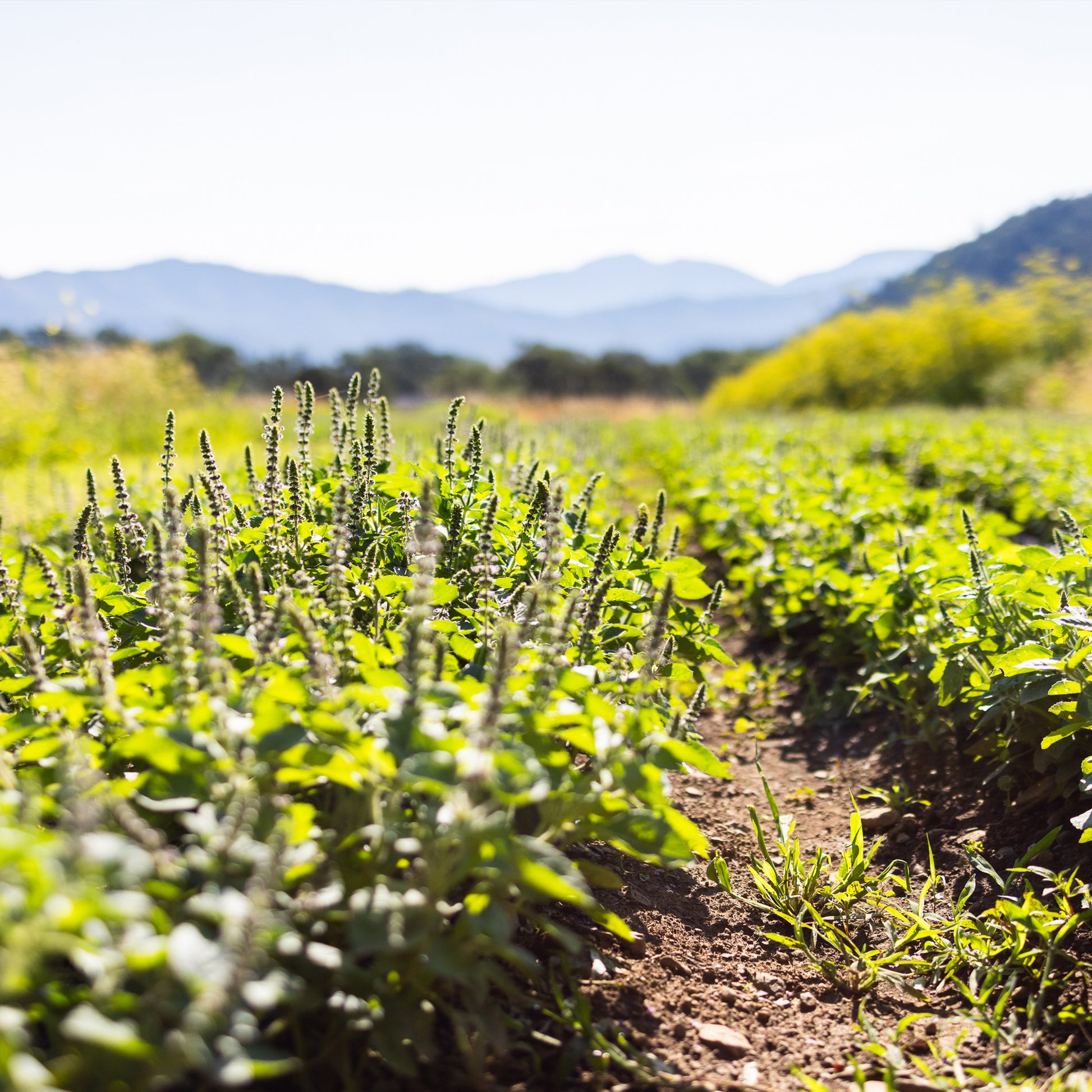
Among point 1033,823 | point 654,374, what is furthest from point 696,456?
point 654,374

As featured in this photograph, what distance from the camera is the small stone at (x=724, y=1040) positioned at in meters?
1.96

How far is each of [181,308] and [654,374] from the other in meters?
171

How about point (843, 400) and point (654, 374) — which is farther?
point (654, 374)

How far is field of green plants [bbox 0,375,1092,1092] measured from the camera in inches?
46.4

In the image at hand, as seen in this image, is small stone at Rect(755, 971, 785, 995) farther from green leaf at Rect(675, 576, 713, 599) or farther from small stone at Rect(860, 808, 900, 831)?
green leaf at Rect(675, 576, 713, 599)

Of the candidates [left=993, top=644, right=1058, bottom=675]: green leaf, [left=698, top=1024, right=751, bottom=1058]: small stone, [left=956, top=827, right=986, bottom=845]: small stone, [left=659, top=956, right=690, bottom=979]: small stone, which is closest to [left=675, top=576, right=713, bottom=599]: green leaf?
[left=993, top=644, right=1058, bottom=675]: green leaf

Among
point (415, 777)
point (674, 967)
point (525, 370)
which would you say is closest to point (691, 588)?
point (674, 967)

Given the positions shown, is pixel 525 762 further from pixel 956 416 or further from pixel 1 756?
pixel 956 416

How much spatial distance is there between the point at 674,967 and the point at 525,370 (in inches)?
1764

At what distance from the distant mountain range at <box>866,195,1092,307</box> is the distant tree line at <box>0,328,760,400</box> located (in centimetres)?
1257

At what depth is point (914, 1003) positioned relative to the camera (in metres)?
2.22

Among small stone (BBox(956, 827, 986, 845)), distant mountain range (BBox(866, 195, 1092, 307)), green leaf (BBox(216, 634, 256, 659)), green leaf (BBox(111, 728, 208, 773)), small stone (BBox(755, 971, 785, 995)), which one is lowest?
small stone (BBox(755, 971, 785, 995))

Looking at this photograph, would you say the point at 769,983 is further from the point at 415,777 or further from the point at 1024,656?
the point at 415,777

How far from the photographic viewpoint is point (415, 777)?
130 centimetres
